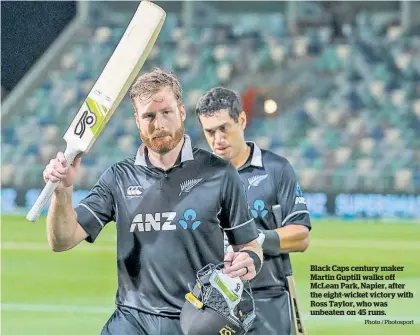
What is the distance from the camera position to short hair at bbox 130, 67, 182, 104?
3.99 meters

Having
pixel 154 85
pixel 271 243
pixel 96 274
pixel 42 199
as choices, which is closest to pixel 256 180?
pixel 271 243

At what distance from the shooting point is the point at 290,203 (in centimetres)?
524

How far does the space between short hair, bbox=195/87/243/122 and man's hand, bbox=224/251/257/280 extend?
1614mm

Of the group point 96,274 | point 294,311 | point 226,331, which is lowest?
point 96,274

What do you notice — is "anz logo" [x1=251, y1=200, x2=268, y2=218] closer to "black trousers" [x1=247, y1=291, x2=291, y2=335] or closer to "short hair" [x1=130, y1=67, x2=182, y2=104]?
"black trousers" [x1=247, y1=291, x2=291, y2=335]

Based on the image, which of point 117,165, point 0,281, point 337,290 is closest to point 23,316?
point 0,281

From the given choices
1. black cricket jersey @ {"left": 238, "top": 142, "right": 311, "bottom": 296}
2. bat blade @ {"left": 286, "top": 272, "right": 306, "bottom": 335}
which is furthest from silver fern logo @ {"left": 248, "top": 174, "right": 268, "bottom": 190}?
bat blade @ {"left": 286, "top": 272, "right": 306, "bottom": 335}

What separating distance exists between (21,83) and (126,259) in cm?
1723

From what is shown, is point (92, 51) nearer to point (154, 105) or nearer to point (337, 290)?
point (337, 290)

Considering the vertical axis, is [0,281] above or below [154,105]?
below

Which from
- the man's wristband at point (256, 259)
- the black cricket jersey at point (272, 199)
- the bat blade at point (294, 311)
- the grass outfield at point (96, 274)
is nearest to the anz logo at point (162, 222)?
the man's wristband at point (256, 259)

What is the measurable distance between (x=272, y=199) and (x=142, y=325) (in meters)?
1.40

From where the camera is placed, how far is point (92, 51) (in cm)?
2103

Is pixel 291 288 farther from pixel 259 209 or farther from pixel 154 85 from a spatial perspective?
pixel 154 85
